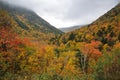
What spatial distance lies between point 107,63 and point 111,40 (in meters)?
76.2

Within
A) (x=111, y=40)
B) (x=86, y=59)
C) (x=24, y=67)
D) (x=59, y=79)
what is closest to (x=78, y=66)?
(x=86, y=59)

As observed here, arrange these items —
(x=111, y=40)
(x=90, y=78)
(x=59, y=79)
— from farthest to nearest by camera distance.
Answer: (x=111, y=40)
(x=90, y=78)
(x=59, y=79)

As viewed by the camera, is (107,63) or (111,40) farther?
(111,40)

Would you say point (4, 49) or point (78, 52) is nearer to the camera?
point (4, 49)

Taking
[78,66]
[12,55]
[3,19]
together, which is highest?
[3,19]

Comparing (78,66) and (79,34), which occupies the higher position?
(79,34)

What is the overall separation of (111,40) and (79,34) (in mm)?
38124

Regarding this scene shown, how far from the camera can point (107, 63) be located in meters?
40.2

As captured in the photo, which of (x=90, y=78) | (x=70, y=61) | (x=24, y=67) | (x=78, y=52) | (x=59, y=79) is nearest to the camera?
(x=59, y=79)

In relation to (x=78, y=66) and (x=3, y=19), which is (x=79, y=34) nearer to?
(x=78, y=66)

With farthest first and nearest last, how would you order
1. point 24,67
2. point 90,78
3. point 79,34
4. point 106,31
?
point 79,34 < point 106,31 < point 24,67 < point 90,78

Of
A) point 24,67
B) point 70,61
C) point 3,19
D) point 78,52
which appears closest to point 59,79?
point 3,19

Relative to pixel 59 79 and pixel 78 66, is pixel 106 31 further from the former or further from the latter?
pixel 59 79

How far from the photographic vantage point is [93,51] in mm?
92875
